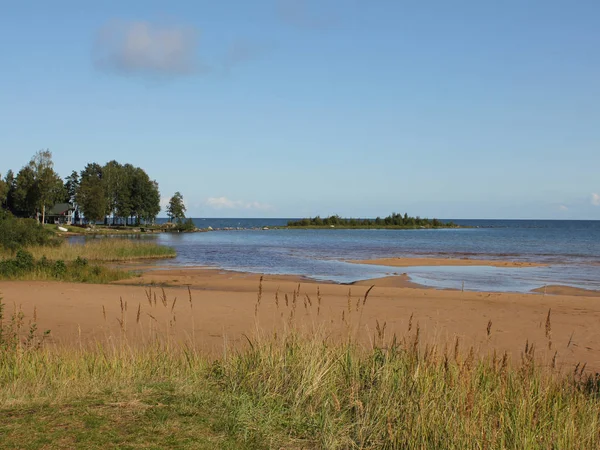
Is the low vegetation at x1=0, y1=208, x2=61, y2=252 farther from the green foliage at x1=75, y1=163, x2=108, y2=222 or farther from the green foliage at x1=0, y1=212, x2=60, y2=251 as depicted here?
the green foliage at x1=75, y1=163, x2=108, y2=222

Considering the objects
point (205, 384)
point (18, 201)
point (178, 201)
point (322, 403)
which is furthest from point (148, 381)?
point (178, 201)

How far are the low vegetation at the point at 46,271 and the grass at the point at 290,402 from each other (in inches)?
707

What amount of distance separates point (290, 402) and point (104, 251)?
38.2 metres

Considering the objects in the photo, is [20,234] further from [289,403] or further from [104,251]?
[289,403]

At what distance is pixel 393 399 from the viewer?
19.3ft

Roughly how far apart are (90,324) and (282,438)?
958cm

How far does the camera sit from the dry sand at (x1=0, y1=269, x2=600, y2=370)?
1159 cm

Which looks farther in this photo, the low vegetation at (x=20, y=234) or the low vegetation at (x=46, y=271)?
the low vegetation at (x=20, y=234)

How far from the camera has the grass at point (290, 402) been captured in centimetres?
501

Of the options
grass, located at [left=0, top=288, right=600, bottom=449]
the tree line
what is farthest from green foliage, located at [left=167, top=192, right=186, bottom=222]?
grass, located at [left=0, top=288, right=600, bottom=449]

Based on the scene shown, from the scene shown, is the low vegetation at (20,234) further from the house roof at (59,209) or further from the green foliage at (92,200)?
the house roof at (59,209)

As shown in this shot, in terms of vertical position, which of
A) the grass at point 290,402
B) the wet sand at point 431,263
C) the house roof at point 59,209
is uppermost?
the house roof at point 59,209

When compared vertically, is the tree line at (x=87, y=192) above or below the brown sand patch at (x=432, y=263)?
above

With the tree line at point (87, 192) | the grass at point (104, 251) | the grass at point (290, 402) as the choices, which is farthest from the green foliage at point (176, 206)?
the grass at point (290, 402)
